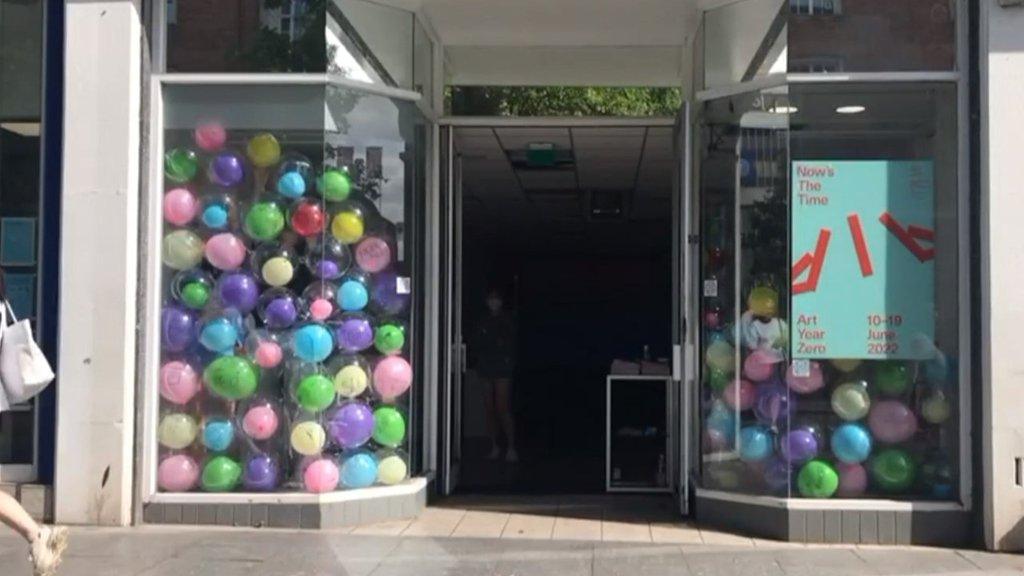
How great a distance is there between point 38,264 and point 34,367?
208 centimetres

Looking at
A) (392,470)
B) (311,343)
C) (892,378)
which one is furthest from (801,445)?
(311,343)

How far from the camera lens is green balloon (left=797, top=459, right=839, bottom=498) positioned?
8.59 metres

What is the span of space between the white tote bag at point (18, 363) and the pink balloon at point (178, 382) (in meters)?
1.79

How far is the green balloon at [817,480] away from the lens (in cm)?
859

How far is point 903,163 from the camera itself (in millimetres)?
8625

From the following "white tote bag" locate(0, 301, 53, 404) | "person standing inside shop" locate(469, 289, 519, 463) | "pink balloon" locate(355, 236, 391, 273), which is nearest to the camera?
"white tote bag" locate(0, 301, 53, 404)

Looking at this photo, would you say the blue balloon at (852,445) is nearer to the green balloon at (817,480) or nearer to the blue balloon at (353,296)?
the green balloon at (817,480)

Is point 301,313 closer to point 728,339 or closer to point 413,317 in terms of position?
point 413,317

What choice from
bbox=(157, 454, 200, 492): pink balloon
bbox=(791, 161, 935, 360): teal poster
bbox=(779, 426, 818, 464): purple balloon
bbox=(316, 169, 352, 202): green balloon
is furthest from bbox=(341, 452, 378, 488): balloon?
bbox=(791, 161, 935, 360): teal poster

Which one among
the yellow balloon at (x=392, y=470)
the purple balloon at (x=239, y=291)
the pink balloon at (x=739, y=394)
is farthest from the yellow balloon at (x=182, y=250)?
the pink balloon at (x=739, y=394)

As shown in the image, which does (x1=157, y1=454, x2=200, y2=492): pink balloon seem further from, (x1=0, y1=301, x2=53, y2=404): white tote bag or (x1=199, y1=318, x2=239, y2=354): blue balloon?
(x1=0, y1=301, x2=53, y2=404): white tote bag

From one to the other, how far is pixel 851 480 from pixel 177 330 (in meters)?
4.54

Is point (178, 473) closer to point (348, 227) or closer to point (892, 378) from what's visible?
point (348, 227)

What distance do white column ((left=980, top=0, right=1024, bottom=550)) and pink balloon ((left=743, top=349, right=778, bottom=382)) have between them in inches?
52.7
